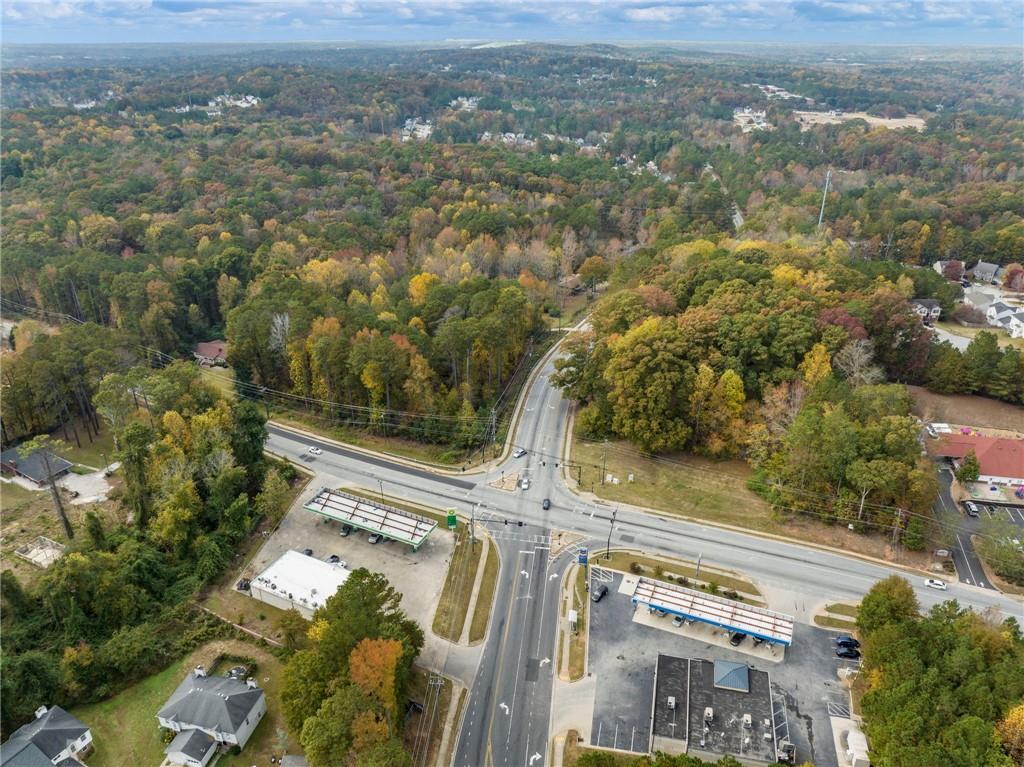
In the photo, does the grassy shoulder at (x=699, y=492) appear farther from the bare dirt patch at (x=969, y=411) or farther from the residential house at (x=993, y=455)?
the bare dirt patch at (x=969, y=411)

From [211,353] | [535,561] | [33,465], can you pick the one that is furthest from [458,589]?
[211,353]

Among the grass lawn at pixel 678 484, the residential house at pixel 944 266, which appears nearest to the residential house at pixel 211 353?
the grass lawn at pixel 678 484

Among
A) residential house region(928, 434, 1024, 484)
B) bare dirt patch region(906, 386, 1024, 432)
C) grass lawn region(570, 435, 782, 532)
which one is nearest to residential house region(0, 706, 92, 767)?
grass lawn region(570, 435, 782, 532)

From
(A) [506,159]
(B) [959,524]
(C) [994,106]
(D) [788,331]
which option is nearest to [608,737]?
(B) [959,524]

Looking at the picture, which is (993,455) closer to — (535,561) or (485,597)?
(535,561)

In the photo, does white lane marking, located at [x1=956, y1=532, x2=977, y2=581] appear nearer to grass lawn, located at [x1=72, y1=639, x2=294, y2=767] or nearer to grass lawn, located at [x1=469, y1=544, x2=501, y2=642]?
grass lawn, located at [x1=469, y1=544, x2=501, y2=642]

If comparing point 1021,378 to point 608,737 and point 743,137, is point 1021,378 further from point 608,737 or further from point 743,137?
point 743,137

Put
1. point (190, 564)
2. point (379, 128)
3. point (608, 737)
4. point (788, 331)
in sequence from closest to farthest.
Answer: point (608, 737) → point (190, 564) → point (788, 331) → point (379, 128)
